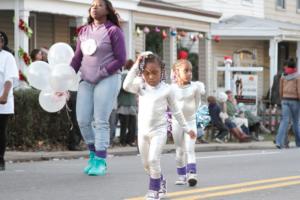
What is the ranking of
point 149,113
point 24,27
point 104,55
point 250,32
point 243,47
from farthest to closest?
1. point 243,47
2. point 250,32
3. point 24,27
4. point 104,55
5. point 149,113

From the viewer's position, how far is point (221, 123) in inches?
802

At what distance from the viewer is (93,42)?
950 centimetres

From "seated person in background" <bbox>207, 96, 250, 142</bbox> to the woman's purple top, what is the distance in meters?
11.0

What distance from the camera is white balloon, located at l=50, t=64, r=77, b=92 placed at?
9.76 metres

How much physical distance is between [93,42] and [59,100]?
0.95 m

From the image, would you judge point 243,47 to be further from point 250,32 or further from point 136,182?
point 136,182

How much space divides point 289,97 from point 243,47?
15020 mm

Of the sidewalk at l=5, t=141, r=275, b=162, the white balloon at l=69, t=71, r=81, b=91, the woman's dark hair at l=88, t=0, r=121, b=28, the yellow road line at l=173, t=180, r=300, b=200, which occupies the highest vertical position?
the woman's dark hair at l=88, t=0, r=121, b=28

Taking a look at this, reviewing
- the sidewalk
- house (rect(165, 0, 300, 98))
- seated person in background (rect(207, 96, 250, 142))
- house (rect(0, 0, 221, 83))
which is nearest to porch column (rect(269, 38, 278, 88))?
house (rect(165, 0, 300, 98))

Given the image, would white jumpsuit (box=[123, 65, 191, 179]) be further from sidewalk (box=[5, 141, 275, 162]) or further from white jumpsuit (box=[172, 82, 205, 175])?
sidewalk (box=[5, 141, 275, 162])

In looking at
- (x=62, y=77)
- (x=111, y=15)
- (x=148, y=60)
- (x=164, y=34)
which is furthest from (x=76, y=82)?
(x=164, y=34)

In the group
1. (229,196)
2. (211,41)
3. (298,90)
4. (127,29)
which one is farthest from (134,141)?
(211,41)

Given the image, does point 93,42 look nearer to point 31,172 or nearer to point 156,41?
point 31,172

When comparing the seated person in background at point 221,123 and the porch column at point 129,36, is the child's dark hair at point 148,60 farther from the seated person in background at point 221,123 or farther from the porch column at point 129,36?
the porch column at point 129,36
